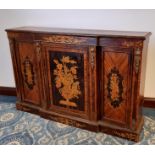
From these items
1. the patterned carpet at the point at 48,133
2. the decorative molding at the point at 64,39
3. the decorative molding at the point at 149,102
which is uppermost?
the decorative molding at the point at 64,39

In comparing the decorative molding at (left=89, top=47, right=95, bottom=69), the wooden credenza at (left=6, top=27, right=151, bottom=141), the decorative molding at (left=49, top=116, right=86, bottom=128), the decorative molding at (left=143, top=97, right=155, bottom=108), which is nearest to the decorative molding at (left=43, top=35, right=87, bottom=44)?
the wooden credenza at (left=6, top=27, right=151, bottom=141)

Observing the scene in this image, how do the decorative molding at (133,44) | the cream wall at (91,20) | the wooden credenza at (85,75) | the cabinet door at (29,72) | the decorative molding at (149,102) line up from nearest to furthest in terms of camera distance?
the decorative molding at (133,44) < the wooden credenza at (85,75) < the cream wall at (91,20) < the cabinet door at (29,72) < the decorative molding at (149,102)

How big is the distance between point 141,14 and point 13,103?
6.13 ft

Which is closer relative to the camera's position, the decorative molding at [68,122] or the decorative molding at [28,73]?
the decorative molding at [68,122]

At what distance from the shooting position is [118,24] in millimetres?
2189

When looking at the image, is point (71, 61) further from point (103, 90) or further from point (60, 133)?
point (60, 133)

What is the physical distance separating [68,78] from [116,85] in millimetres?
486

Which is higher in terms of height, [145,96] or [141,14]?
[141,14]

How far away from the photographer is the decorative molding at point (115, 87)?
1896 mm

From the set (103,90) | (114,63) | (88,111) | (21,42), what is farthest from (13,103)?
(114,63)

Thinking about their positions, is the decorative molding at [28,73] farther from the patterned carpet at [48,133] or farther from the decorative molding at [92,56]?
the decorative molding at [92,56]

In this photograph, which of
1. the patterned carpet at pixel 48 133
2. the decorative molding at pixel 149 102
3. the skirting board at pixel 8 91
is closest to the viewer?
the patterned carpet at pixel 48 133

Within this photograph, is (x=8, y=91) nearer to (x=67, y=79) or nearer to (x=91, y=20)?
(x=67, y=79)

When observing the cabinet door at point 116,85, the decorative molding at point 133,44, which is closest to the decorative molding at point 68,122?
→ the cabinet door at point 116,85
